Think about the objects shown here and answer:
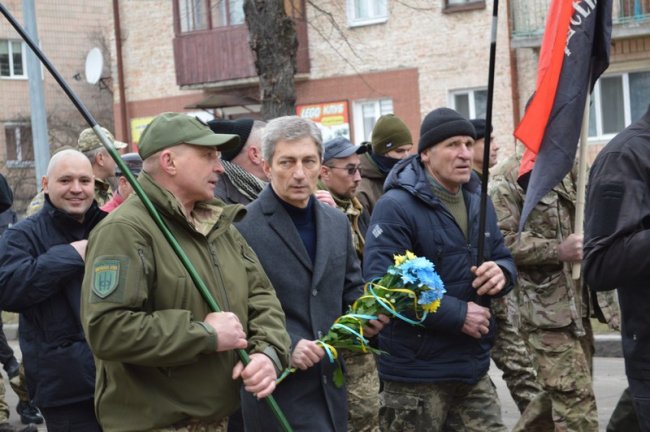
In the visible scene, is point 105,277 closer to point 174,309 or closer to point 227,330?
point 174,309

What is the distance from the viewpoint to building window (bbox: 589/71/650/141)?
2467 centimetres

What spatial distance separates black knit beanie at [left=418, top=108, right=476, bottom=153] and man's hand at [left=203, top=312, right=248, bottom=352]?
2.27 metres

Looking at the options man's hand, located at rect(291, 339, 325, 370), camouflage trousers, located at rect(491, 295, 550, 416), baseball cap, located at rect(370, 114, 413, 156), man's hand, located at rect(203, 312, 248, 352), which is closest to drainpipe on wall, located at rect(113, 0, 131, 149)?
baseball cap, located at rect(370, 114, 413, 156)

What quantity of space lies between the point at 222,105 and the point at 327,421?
24.4 m

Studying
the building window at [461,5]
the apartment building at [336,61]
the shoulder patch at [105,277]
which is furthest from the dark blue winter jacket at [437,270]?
the building window at [461,5]

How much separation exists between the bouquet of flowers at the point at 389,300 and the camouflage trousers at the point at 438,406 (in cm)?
73

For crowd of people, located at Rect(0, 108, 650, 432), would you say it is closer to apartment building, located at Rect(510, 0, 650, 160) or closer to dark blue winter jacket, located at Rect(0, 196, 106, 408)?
dark blue winter jacket, located at Rect(0, 196, 106, 408)

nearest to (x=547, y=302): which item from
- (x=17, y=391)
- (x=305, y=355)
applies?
(x=305, y=355)

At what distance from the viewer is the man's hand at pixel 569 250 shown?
6980mm

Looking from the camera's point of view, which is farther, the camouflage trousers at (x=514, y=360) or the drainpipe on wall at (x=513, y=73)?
the drainpipe on wall at (x=513, y=73)

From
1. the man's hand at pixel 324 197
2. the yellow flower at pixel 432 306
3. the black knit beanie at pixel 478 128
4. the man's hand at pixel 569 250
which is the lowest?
the yellow flower at pixel 432 306

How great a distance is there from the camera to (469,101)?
87.4ft

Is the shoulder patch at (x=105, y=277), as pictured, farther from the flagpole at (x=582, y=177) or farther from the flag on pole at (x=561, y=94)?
the flagpole at (x=582, y=177)

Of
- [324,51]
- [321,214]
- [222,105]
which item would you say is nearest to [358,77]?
[324,51]
